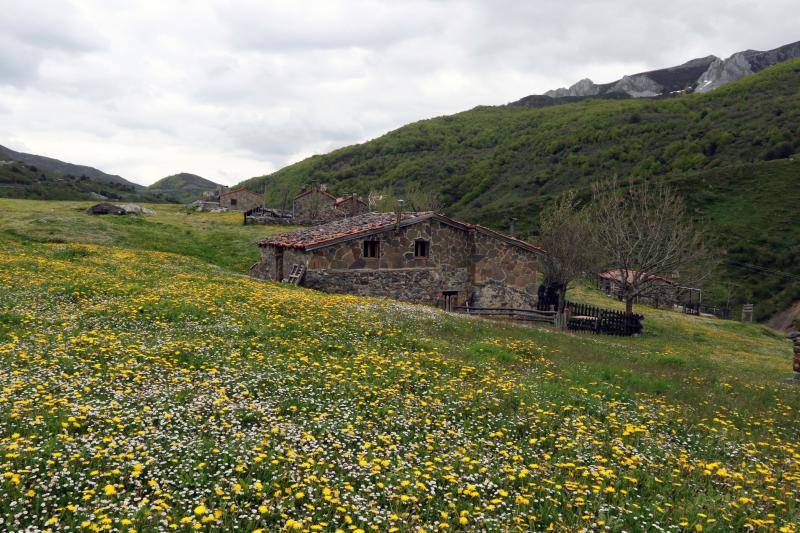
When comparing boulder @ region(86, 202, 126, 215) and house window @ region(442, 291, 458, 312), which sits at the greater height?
boulder @ region(86, 202, 126, 215)

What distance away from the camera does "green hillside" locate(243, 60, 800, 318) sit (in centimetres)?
7894

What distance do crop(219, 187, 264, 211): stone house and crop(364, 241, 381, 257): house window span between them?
7012 centimetres

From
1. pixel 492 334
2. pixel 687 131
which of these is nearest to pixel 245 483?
pixel 492 334

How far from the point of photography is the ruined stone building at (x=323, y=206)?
7881cm

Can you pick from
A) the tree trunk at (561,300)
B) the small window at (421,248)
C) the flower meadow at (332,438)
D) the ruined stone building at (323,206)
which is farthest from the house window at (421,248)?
the ruined stone building at (323,206)

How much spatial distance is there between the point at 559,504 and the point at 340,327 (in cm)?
995

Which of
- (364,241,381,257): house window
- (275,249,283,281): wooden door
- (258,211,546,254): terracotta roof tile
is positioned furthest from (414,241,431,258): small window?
(275,249,283,281): wooden door

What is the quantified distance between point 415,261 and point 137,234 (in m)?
30.2

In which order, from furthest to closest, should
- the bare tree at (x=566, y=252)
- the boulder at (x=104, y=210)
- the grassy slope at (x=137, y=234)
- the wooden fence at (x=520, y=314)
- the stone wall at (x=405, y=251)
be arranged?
the boulder at (x=104, y=210), the grassy slope at (x=137, y=234), the bare tree at (x=566, y=252), the wooden fence at (x=520, y=314), the stone wall at (x=405, y=251)

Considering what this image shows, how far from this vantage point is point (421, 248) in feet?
98.9

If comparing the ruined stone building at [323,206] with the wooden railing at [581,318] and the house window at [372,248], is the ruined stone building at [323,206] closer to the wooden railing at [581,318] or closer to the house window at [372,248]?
the house window at [372,248]

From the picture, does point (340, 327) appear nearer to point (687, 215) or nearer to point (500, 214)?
point (687, 215)

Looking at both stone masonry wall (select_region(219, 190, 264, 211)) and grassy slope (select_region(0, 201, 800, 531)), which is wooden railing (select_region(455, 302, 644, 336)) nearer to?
grassy slope (select_region(0, 201, 800, 531))

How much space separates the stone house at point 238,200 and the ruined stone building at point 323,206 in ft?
57.6
